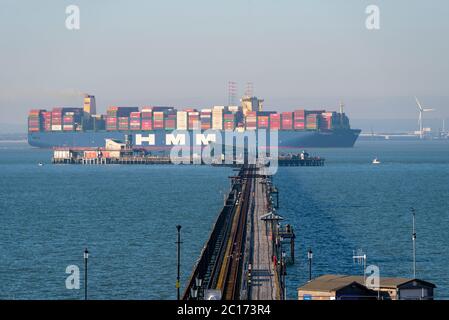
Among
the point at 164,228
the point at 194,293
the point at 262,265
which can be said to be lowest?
the point at 164,228

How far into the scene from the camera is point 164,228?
235 feet

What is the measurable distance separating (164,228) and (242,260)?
2443 cm

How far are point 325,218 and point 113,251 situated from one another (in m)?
27.5

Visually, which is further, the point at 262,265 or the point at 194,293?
the point at 262,265

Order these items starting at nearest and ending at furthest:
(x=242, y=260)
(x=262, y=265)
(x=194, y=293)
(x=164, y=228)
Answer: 1. (x=194, y=293)
2. (x=262, y=265)
3. (x=242, y=260)
4. (x=164, y=228)

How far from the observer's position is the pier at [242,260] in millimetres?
37938

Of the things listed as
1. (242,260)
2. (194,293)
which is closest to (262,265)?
(242,260)

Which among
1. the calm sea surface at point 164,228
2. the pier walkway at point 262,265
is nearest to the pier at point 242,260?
the pier walkway at point 262,265

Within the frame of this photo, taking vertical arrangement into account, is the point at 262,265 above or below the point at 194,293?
below

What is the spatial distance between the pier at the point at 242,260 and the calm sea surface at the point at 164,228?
4.67 feet

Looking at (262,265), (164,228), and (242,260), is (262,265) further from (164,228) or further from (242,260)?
(164,228)

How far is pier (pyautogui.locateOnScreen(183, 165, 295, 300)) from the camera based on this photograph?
37.9 metres
